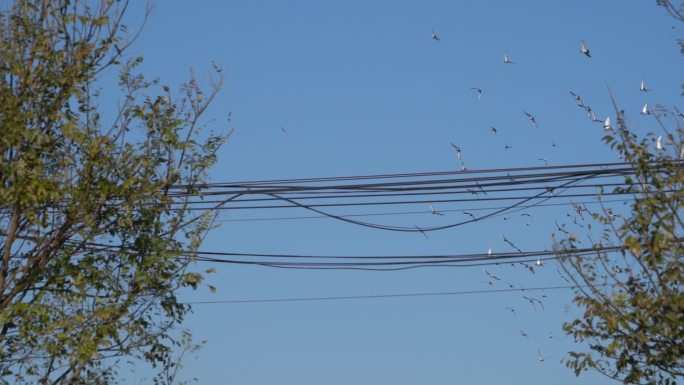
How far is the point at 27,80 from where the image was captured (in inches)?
575

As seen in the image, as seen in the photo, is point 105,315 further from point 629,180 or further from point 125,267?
point 629,180

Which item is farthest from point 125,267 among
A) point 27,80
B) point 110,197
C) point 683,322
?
point 683,322

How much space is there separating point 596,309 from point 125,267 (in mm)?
5677

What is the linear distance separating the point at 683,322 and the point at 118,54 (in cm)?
768

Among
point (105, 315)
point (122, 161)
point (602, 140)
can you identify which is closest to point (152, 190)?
point (122, 161)

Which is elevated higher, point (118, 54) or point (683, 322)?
point (118, 54)

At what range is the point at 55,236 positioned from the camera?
14.8 meters

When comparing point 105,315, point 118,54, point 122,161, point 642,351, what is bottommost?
point 642,351

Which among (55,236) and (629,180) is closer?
(629,180)

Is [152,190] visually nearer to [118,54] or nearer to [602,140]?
[118,54]

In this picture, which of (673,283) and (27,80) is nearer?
(673,283)

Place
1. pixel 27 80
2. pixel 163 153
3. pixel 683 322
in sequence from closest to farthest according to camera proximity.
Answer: pixel 683 322 < pixel 27 80 < pixel 163 153

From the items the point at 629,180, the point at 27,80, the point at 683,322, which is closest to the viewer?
the point at 683,322

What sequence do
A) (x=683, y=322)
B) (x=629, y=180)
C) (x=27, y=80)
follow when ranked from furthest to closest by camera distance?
(x=27, y=80), (x=629, y=180), (x=683, y=322)
